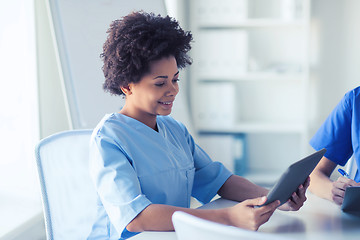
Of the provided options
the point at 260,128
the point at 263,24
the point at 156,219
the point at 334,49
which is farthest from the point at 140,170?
the point at 334,49

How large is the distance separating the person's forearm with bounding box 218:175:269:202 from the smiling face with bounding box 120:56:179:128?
0.32 m

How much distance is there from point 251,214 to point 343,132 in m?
0.65

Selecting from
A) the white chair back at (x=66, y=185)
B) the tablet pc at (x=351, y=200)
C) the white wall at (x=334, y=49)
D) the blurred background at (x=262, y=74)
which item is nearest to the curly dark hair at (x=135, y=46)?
the white chair back at (x=66, y=185)

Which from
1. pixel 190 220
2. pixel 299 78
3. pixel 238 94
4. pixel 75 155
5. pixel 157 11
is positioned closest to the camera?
pixel 190 220

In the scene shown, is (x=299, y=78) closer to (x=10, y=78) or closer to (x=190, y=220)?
(x=10, y=78)

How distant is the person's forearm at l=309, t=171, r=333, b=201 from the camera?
1.26 m

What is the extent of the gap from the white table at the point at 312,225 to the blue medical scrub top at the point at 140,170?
0.31 ft

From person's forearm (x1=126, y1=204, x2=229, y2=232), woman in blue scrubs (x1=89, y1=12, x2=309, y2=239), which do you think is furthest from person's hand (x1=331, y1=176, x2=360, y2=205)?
person's forearm (x1=126, y1=204, x2=229, y2=232)

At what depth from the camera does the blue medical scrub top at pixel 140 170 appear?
39.9 inches

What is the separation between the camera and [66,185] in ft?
4.09

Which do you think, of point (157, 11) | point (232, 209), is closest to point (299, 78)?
A: point (157, 11)

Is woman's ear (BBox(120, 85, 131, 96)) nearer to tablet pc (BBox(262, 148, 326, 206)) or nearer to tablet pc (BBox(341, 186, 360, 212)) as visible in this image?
tablet pc (BBox(262, 148, 326, 206))

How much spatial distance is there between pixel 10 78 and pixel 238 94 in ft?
6.44

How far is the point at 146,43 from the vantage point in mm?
1142
